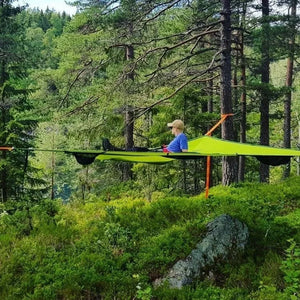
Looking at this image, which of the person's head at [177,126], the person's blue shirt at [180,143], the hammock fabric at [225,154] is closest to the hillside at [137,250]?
the hammock fabric at [225,154]

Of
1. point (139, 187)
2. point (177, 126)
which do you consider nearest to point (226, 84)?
point (177, 126)

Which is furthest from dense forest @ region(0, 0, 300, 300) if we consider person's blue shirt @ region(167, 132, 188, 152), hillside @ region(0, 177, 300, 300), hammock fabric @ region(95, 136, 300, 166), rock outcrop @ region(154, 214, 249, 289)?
person's blue shirt @ region(167, 132, 188, 152)

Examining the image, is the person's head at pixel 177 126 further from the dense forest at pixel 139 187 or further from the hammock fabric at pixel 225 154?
the dense forest at pixel 139 187

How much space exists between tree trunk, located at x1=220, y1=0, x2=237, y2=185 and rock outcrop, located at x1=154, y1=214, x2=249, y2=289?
10.4ft

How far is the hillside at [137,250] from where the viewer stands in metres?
4.09

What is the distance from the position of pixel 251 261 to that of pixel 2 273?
3.34 metres

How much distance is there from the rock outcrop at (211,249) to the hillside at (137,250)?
0.11 meters

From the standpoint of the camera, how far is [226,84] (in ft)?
25.6

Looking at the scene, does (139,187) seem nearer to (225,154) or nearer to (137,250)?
(137,250)

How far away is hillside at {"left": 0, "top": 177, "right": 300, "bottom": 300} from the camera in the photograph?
4086mm

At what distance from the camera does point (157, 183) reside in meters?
11.8

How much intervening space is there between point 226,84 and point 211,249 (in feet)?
14.1

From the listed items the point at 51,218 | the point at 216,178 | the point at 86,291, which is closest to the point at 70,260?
the point at 86,291

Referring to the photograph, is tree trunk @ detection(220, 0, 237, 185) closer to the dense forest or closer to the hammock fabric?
the dense forest
